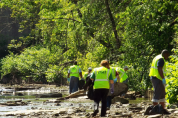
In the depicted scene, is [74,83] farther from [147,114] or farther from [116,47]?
[147,114]

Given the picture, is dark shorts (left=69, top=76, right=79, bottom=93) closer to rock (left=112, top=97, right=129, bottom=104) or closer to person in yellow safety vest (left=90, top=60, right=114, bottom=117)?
rock (left=112, top=97, right=129, bottom=104)

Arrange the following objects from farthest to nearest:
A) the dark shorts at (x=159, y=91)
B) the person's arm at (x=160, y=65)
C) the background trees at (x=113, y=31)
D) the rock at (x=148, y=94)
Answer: the rock at (x=148, y=94) → the background trees at (x=113, y=31) → the dark shorts at (x=159, y=91) → the person's arm at (x=160, y=65)

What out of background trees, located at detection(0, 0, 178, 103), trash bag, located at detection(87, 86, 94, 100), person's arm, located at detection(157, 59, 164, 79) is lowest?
trash bag, located at detection(87, 86, 94, 100)

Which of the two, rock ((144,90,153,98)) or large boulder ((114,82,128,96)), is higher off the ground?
large boulder ((114,82,128,96))

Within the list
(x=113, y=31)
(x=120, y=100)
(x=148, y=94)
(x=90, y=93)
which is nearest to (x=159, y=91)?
(x=90, y=93)

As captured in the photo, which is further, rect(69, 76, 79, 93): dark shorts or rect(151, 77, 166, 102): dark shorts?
rect(69, 76, 79, 93): dark shorts

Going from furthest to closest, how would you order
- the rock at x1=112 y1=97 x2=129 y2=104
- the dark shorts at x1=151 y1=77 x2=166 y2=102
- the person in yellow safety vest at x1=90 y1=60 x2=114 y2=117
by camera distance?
the rock at x1=112 y1=97 x2=129 y2=104
the person in yellow safety vest at x1=90 y1=60 x2=114 y2=117
the dark shorts at x1=151 y1=77 x2=166 y2=102

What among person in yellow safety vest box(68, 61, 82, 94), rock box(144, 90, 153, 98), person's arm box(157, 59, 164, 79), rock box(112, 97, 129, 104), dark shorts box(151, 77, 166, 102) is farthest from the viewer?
rock box(144, 90, 153, 98)

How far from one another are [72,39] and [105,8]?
18.1 feet

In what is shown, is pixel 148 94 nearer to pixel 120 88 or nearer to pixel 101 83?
pixel 120 88

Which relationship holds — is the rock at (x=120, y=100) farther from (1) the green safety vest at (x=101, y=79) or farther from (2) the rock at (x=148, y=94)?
(1) the green safety vest at (x=101, y=79)

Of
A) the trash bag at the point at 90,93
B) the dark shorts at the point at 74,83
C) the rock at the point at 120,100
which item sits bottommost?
the rock at the point at 120,100

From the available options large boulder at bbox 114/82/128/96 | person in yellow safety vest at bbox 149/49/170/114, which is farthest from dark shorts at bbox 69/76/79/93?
person in yellow safety vest at bbox 149/49/170/114

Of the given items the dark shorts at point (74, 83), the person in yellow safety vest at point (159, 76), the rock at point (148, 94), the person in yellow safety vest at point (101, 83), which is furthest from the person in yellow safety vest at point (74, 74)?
the person in yellow safety vest at point (159, 76)
